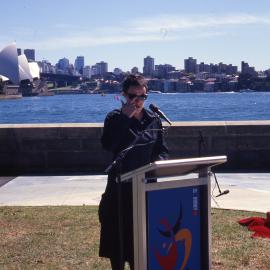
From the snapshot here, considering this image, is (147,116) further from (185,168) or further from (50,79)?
(50,79)

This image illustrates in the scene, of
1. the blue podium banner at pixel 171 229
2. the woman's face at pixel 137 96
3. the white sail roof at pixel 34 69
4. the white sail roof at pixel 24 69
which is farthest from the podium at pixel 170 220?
the white sail roof at pixel 34 69

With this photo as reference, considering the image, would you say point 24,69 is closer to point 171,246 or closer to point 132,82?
point 132,82

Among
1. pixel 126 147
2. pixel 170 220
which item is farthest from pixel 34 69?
pixel 170 220

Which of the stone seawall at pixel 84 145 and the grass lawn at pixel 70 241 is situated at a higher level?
the stone seawall at pixel 84 145

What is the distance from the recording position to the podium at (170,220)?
15.7ft

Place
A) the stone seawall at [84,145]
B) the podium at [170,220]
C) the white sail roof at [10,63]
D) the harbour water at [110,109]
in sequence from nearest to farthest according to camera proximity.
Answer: the podium at [170,220], the stone seawall at [84,145], the harbour water at [110,109], the white sail roof at [10,63]

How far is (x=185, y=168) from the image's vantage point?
4918mm

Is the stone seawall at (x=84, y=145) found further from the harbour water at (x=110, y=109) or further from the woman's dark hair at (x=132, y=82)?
the harbour water at (x=110, y=109)

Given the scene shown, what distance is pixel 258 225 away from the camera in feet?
26.1

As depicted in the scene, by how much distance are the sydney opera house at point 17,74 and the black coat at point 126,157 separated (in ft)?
222

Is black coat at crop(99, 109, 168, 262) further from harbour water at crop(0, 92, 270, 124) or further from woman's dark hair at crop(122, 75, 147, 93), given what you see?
harbour water at crop(0, 92, 270, 124)

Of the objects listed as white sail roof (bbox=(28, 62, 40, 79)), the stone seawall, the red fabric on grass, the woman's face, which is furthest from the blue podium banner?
white sail roof (bbox=(28, 62, 40, 79))

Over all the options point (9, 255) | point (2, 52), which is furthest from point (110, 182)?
point (2, 52)

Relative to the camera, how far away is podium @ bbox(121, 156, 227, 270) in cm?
478
